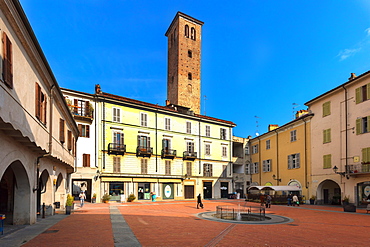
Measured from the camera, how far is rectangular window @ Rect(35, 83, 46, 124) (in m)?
13.1

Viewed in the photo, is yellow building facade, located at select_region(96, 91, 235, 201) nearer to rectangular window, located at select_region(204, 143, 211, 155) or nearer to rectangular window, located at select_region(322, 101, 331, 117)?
rectangular window, located at select_region(204, 143, 211, 155)

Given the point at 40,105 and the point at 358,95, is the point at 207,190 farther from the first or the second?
the point at 40,105

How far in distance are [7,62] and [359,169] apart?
2845cm

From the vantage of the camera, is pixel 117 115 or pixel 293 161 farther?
pixel 293 161

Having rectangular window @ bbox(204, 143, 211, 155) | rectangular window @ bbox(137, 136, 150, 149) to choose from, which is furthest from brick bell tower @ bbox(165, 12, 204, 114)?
rectangular window @ bbox(137, 136, 150, 149)

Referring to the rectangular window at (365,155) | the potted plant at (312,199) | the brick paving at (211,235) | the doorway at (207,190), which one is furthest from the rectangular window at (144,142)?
the rectangular window at (365,155)

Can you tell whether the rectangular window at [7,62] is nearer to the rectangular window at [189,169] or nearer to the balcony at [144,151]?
the balcony at [144,151]

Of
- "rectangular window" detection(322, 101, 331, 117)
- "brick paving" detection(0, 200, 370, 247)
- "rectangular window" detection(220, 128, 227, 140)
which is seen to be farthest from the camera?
"rectangular window" detection(220, 128, 227, 140)

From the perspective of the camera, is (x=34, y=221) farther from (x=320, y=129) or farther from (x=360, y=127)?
(x=320, y=129)

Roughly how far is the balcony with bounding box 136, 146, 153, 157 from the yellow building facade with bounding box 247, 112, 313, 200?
59.3 feet

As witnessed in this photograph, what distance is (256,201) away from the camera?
3606 centimetres

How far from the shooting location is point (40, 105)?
13.7 m

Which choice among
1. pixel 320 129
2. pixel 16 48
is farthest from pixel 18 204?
pixel 320 129

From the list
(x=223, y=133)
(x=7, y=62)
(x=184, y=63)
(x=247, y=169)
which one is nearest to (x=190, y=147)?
(x=223, y=133)
